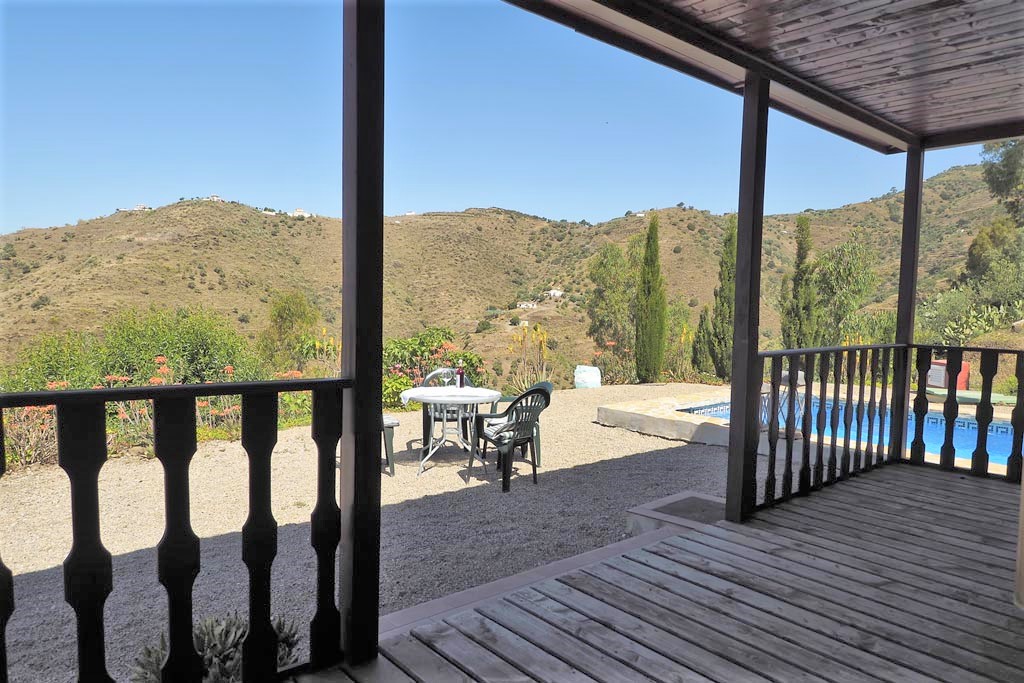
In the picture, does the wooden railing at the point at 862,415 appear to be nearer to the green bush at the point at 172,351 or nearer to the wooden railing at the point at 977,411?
the wooden railing at the point at 977,411

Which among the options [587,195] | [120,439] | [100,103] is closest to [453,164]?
[587,195]

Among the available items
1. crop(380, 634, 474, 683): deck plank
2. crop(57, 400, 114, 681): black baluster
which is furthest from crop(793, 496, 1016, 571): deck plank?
crop(57, 400, 114, 681): black baluster

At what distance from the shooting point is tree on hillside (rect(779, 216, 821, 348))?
1253 cm

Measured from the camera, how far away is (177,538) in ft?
5.18

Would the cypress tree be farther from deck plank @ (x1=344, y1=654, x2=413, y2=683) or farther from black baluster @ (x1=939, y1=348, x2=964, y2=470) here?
deck plank @ (x1=344, y1=654, x2=413, y2=683)

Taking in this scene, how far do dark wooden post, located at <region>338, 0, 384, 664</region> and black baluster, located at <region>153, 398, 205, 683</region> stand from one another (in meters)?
0.40

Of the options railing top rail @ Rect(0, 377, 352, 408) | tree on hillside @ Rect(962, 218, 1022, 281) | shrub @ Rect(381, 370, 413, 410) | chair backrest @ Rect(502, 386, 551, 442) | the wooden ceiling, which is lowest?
shrub @ Rect(381, 370, 413, 410)

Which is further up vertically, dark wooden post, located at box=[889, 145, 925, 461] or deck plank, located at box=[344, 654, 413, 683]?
dark wooden post, located at box=[889, 145, 925, 461]

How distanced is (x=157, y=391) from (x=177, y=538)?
376 millimetres

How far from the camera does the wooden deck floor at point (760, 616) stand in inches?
71.4

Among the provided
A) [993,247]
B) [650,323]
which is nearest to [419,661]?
[650,323]

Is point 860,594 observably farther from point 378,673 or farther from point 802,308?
point 802,308

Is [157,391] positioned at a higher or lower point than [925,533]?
higher

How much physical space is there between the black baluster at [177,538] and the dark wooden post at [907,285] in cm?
440
